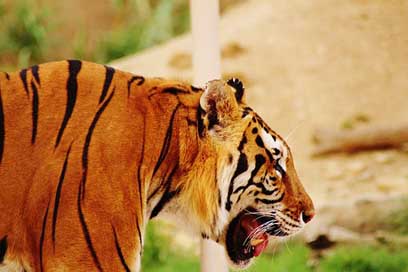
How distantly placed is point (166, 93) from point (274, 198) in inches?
16.0

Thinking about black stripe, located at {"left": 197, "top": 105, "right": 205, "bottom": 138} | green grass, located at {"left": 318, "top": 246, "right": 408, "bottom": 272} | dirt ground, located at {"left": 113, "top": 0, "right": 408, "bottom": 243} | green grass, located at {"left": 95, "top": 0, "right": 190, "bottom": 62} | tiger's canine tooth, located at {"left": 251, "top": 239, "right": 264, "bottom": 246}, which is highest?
green grass, located at {"left": 95, "top": 0, "right": 190, "bottom": 62}

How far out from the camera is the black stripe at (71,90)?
2.64 m

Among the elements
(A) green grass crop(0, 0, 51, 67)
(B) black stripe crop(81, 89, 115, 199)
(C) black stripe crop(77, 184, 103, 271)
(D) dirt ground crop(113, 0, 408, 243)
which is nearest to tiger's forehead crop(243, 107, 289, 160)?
(B) black stripe crop(81, 89, 115, 199)

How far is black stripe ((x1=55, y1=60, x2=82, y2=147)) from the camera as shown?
2.64m

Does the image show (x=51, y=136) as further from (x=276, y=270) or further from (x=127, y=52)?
(x=127, y=52)

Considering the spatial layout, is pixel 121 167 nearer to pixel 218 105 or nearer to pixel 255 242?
pixel 218 105

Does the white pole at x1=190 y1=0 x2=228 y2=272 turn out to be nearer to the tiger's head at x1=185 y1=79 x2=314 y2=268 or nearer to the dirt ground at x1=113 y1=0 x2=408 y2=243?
the tiger's head at x1=185 y1=79 x2=314 y2=268

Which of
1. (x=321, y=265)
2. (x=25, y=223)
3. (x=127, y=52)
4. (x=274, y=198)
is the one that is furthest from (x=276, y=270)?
(x=127, y=52)

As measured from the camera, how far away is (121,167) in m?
2.64

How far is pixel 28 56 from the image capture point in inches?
314

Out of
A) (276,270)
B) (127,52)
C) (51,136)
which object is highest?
(127,52)

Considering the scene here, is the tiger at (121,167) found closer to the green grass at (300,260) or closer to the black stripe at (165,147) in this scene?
the black stripe at (165,147)

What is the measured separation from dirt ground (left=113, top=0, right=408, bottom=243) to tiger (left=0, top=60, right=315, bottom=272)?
255 cm

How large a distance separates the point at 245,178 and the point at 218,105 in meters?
0.22
